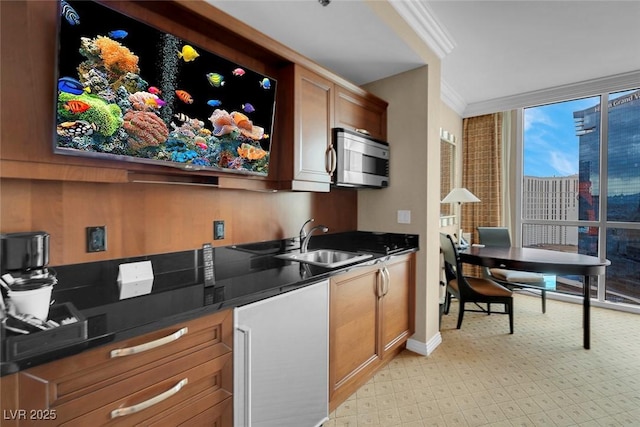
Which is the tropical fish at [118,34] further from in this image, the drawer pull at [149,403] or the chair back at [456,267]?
the chair back at [456,267]

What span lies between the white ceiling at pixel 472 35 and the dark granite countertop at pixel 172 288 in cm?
143

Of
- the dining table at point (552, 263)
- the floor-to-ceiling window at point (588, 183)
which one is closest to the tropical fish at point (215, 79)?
the dining table at point (552, 263)

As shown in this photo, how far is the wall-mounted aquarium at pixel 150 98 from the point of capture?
1.09 metres

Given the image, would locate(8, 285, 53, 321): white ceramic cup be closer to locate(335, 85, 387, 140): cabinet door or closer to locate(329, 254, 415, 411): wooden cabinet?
locate(329, 254, 415, 411): wooden cabinet

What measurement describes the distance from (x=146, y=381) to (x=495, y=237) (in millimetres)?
3969

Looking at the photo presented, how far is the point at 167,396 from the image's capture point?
1.02 m

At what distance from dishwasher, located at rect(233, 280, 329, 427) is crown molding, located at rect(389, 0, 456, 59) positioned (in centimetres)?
192

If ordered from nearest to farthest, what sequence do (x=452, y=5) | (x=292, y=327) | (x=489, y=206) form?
(x=292, y=327) < (x=452, y=5) < (x=489, y=206)

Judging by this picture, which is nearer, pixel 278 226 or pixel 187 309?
pixel 187 309

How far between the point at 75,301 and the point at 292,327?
0.88 meters

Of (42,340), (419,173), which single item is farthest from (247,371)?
(419,173)

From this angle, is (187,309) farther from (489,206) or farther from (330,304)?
(489,206)

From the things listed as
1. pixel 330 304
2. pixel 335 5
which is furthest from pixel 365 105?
pixel 330 304

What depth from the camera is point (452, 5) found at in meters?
2.19
